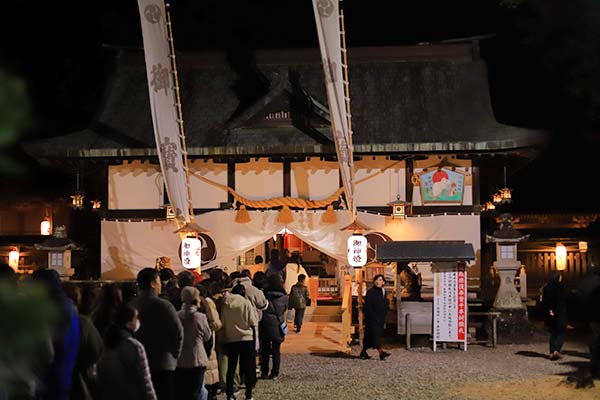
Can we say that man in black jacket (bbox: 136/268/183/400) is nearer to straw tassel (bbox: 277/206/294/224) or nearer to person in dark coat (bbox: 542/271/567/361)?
person in dark coat (bbox: 542/271/567/361)

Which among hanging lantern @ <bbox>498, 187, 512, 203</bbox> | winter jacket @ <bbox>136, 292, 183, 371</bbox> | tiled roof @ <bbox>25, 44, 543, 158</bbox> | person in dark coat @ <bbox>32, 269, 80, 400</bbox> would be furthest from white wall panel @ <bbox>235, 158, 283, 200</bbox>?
person in dark coat @ <bbox>32, 269, 80, 400</bbox>

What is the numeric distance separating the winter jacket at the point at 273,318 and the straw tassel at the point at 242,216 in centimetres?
702

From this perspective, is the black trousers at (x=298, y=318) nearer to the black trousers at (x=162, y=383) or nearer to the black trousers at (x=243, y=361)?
the black trousers at (x=243, y=361)

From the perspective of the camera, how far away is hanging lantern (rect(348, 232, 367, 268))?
54.3 ft

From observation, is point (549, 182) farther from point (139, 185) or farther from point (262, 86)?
point (139, 185)

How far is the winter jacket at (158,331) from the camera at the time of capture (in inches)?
247

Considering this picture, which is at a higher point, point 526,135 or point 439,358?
point 526,135

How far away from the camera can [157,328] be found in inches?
247

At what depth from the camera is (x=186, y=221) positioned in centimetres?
1711

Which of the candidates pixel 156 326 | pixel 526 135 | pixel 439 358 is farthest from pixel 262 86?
pixel 156 326

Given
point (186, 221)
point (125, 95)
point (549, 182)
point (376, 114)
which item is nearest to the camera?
point (186, 221)

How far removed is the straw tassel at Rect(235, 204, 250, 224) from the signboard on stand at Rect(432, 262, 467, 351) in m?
5.50

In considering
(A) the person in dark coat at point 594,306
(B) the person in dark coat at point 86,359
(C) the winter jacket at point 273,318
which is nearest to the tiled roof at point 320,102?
(C) the winter jacket at point 273,318

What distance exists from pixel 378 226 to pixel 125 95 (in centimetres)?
802
